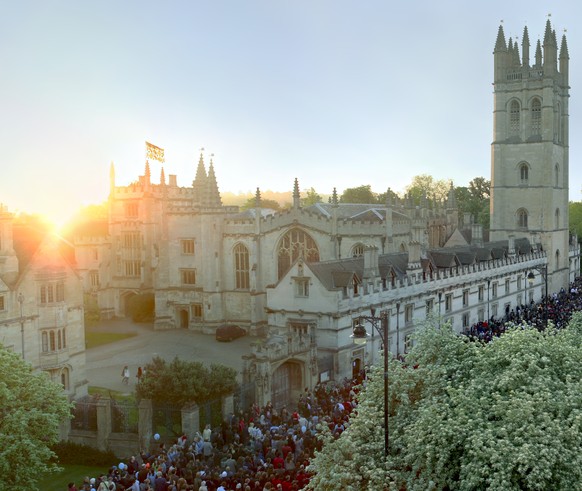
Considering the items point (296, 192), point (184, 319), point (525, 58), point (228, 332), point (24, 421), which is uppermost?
point (525, 58)

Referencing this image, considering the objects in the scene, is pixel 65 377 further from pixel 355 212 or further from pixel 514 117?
pixel 514 117

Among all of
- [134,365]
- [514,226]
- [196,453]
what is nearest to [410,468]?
[196,453]

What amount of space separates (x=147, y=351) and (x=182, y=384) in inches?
803

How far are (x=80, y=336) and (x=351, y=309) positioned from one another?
15.8 meters

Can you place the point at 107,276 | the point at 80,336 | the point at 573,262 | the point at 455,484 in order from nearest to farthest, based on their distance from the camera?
1. the point at 455,484
2. the point at 80,336
3. the point at 107,276
4. the point at 573,262

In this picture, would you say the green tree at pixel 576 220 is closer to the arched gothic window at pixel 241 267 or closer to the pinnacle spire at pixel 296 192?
the pinnacle spire at pixel 296 192

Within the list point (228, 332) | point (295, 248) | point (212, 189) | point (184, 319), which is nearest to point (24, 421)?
point (228, 332)

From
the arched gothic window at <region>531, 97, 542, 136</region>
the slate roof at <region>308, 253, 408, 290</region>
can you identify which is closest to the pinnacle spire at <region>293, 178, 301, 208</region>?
the slate roof at <region>308, 253, 408, 290</region>

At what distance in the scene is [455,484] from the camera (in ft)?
54.2

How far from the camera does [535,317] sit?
52.2 m

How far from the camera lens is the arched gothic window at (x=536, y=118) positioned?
2985 inches

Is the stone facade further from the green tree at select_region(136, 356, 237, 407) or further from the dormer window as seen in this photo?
the dormer window

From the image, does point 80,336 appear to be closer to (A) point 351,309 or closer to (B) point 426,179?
(A) point 351,309

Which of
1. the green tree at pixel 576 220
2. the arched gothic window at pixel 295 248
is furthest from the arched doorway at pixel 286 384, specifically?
the green tree at pixel 576 220
